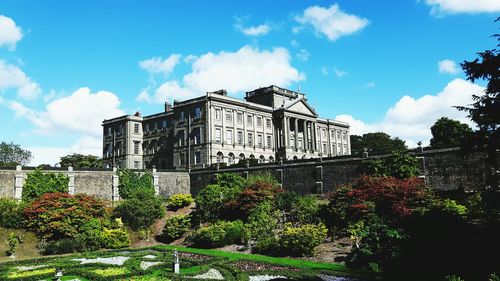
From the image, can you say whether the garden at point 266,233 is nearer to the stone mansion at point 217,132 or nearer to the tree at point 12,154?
the stone mansion at point 217,132

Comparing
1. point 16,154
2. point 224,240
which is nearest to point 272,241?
point 224,240

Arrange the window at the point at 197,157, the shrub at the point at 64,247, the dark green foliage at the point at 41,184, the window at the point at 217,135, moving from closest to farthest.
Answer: the shrub at the point at 64,247 → the dark green foliage at the point at 41,184 → the window at the point at 197,157 → the window at the point at 217,135

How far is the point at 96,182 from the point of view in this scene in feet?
139

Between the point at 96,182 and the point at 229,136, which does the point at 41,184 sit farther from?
the point at 229,136

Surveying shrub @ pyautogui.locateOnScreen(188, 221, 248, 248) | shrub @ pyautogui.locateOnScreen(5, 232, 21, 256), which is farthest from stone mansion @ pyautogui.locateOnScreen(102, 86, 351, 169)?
shrub @ pyautogui.locateOnScreen(5, 232, 21, 256)

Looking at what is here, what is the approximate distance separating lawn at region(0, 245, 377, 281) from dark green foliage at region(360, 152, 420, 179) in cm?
1479

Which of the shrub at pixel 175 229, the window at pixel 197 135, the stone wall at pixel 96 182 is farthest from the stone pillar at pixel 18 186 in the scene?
the window at pixel 197 135

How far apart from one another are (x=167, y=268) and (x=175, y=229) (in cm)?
1266

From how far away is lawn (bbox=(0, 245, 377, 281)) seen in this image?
16875 millimetres

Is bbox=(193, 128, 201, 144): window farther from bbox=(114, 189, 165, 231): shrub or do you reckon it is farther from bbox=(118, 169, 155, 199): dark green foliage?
bbox=(114, 189, 165, 231): shrub

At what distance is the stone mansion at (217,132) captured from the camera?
5769cm

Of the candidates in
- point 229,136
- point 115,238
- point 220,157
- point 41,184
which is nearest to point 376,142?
point 229,136

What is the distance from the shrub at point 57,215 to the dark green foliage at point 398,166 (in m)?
22.9

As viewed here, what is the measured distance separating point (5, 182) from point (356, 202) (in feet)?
102
